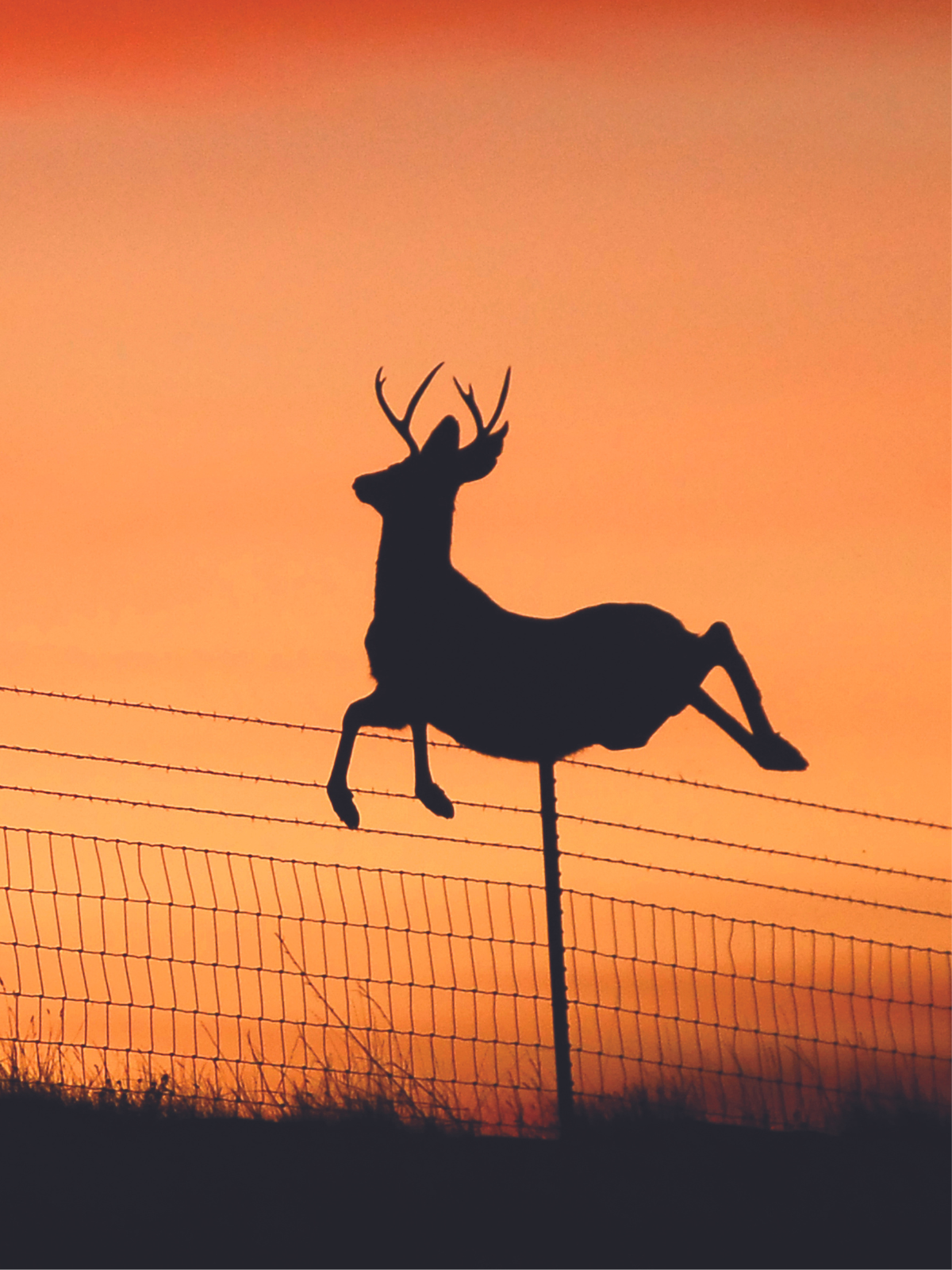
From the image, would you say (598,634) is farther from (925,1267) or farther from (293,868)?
(925,1267)

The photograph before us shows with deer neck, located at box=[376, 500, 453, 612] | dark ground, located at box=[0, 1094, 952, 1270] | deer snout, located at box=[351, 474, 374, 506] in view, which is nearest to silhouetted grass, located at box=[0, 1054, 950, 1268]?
dark ground, located at box=[0, 1094, 952, 1270]

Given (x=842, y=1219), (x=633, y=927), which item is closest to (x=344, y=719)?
(x=633, y=927)

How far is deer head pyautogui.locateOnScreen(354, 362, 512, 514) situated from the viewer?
8.57 m

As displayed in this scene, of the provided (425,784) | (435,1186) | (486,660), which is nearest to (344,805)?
(425,784)

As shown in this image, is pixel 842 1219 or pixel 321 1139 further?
pixel 321 1139

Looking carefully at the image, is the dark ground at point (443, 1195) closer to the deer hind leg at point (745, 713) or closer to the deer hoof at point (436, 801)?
the deer hoof at point (436, 801)

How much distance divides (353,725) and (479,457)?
1.30m

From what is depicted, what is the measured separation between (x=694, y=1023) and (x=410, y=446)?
8.98 feet

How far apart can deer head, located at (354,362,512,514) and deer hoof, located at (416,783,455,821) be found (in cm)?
125

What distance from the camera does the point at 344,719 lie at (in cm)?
855

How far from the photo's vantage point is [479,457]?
8.74m

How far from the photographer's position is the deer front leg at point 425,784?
26.8 feet

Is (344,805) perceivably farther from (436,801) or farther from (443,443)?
(443,443)

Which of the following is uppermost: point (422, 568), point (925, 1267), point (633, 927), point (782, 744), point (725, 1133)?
point (422, 568)
